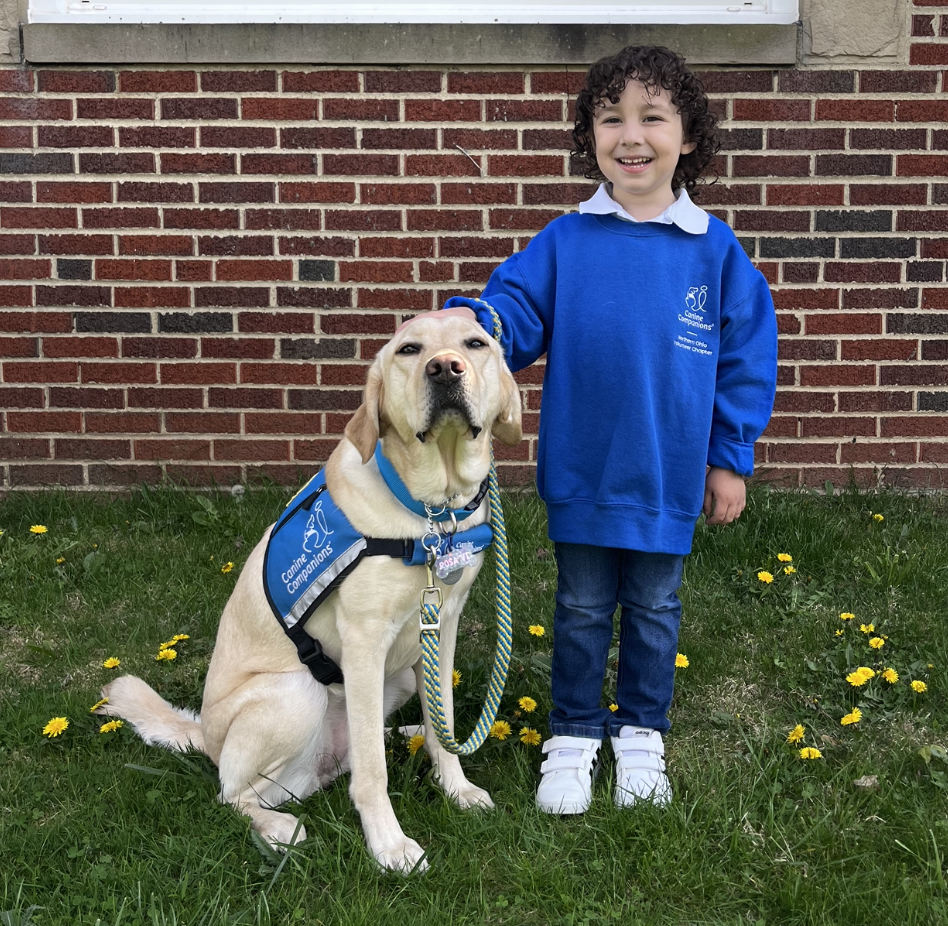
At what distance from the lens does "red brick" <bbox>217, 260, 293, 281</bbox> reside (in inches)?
184

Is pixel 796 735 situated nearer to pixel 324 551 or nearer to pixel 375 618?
pixel 375 618

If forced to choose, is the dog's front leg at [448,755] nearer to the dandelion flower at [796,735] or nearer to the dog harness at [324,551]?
the dog harness at [324,551]


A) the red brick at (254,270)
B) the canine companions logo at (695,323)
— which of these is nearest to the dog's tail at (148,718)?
the canine companions logo at (695,323)

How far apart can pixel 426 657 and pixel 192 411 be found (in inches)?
107

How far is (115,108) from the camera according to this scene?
457 centimetres

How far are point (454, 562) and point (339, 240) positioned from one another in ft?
8.53

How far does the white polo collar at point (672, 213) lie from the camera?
8.69 feet

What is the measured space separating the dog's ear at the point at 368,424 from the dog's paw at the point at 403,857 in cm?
91

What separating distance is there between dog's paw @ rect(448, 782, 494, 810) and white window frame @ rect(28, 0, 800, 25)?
3.34m

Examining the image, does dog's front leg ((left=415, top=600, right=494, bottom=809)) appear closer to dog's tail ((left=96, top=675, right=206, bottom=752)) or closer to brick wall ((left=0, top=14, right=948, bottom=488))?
dog's tail ((left=96, top=675, right=206, bottom=752))

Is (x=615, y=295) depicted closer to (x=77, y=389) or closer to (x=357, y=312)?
(x=357, y=312)

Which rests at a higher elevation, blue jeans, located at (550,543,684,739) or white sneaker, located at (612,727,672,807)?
blue jeans, located at (550,543,684,739)

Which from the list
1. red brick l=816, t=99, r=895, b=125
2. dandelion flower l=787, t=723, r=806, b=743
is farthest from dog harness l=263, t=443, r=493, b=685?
red brick l=816, t=99, r=895, b=125

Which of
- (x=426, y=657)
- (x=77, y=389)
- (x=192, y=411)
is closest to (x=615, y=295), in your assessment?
(x=426, y=657)
